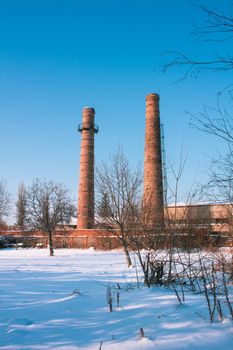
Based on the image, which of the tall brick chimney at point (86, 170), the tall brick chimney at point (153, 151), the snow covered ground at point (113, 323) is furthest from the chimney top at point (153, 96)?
the snow covered ground at point (113, 323)

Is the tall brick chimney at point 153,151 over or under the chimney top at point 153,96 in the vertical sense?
under

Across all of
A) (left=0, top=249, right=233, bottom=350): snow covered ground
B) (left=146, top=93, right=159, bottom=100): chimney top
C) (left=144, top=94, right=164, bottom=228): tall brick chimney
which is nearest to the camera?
(left=0, top=249, right=233, bottom=350): snow covered ground

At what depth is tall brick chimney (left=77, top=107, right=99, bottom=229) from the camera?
99.4ft

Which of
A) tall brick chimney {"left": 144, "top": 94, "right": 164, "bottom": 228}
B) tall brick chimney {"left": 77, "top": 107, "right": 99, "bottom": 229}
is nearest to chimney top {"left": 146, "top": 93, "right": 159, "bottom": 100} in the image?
tall brick chimney {"left": 144, "top": 94, "right": 164, "bottom": 228}

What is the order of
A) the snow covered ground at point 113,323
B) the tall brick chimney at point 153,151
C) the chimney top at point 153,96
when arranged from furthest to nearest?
the chimney top at point 153,96, the tall brick chimney at point 153,151, the snow covered ground at point 113,323

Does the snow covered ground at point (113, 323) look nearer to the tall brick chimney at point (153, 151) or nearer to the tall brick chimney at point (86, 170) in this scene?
the tall brick chimney at point (153, 151)

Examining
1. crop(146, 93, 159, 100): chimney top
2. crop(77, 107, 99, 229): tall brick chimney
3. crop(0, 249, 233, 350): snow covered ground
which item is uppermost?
crop(146, 93, 159, 100): chimney top

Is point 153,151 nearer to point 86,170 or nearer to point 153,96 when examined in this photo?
point 153,96

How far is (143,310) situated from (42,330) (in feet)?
4.19

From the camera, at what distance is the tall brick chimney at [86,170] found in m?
30.3

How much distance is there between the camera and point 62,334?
3430 mm

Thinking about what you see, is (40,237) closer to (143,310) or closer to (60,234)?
(60,234)

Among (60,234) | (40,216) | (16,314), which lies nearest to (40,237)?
(60,234)

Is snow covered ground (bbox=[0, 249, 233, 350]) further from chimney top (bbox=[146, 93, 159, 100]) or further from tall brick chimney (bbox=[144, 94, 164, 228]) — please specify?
chimney top (bbox=[146, 93, 159, 100])
